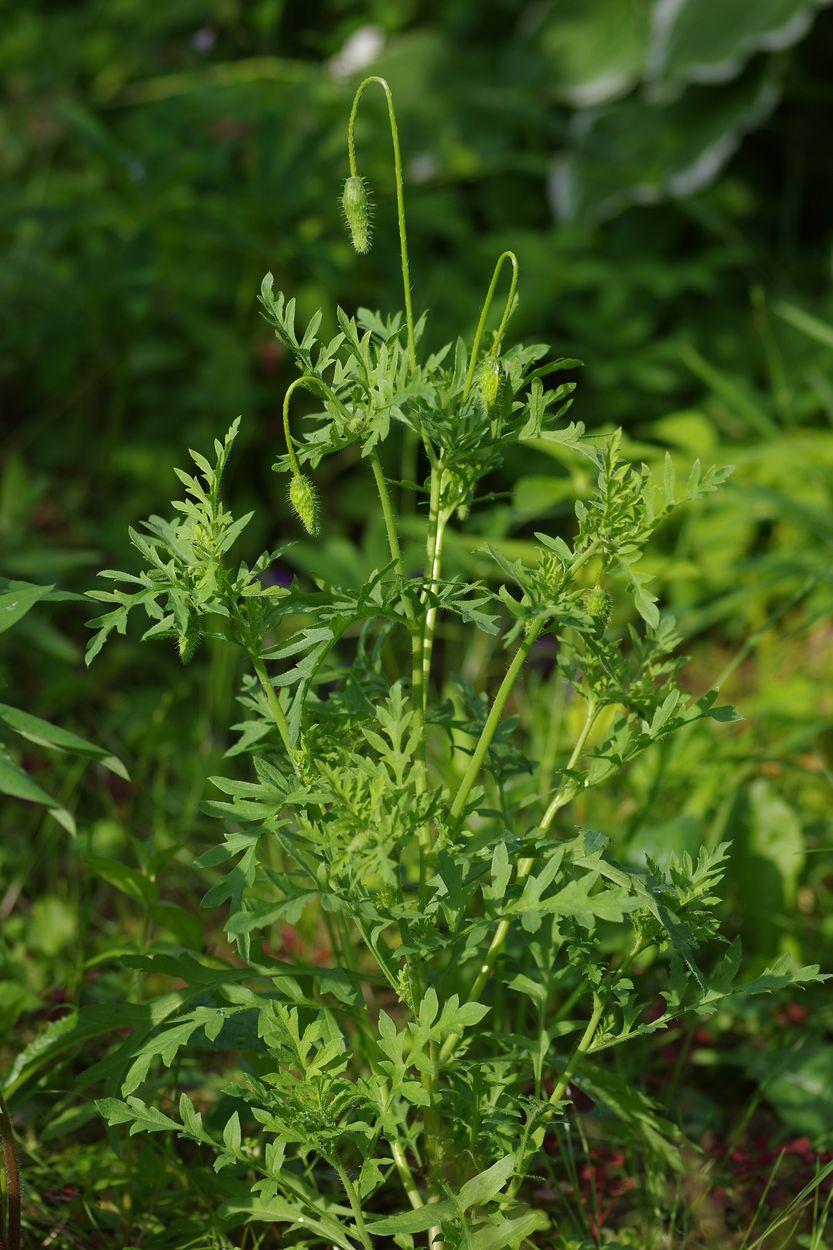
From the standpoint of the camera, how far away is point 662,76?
3391 millimetres

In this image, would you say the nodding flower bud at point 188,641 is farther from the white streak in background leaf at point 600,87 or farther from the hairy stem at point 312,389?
the white streak in background leaf at point 600,87

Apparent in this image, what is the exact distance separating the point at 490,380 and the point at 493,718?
0.30 m

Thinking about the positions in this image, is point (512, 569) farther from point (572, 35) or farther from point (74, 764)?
point (572, 35)

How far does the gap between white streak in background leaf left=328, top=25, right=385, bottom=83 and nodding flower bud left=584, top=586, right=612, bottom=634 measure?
2951 millimetres

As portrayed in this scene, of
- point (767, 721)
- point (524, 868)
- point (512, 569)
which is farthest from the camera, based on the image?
point (767, 721)

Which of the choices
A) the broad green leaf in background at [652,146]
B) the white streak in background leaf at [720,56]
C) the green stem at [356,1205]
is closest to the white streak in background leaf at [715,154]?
the broad green leaf in background at [652,146]

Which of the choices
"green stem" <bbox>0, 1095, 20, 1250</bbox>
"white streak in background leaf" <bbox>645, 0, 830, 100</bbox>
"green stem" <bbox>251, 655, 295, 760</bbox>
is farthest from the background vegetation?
"green stem" <bbox>251, 655, 295, 760</bbox>

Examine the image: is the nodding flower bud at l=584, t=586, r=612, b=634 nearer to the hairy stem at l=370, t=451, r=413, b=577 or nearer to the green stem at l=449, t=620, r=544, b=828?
the green stem at l=449, t=620, r=544, b=828

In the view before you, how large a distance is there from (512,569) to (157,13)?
10.9 feet

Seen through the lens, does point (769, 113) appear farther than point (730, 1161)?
Yes

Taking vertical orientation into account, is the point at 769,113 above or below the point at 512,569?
below

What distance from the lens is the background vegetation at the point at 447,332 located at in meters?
2.03

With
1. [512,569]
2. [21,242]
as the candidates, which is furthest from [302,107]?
[512,569]

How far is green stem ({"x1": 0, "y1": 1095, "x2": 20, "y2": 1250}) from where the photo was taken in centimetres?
126
